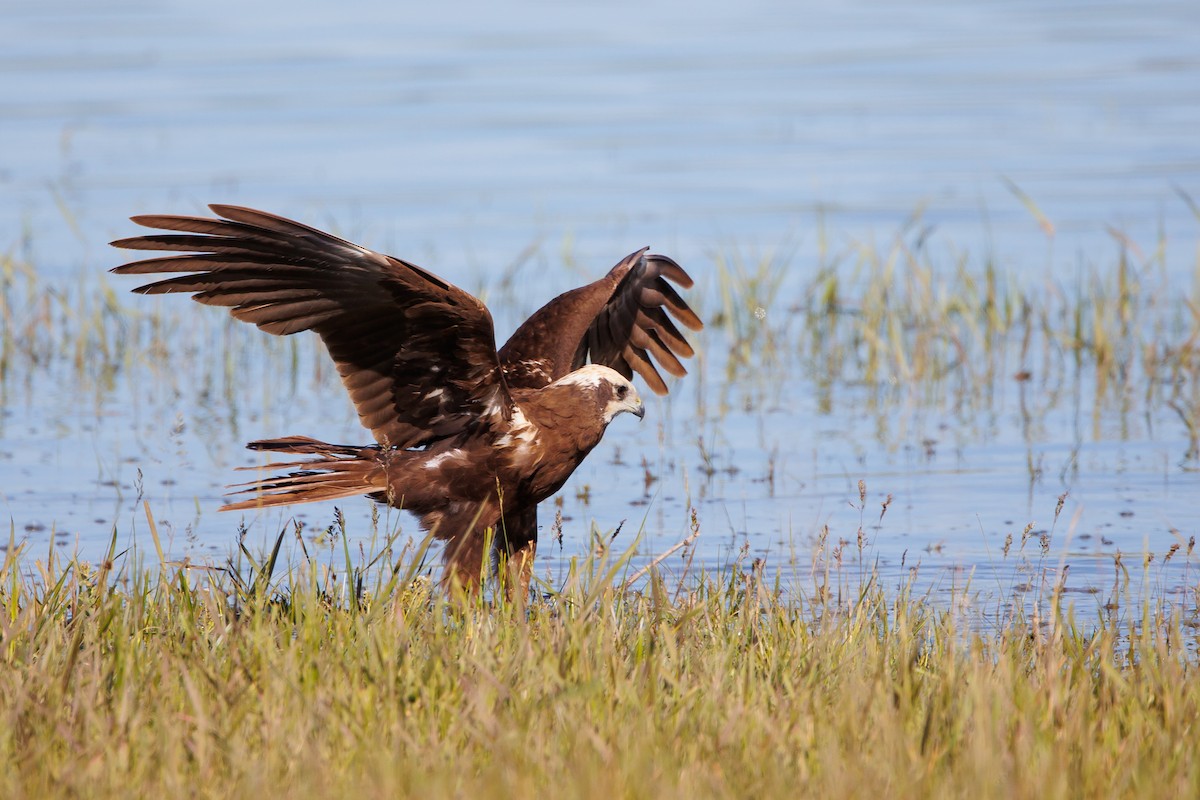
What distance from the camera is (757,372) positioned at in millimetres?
9852

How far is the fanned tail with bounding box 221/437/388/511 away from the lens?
5945 mm

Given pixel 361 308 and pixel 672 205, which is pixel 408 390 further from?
pixel 672 205

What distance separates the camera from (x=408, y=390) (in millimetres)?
6105

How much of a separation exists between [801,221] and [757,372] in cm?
358

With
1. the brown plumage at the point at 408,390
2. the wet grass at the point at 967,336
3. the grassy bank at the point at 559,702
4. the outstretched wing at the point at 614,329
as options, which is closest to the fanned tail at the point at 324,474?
the brown plumage at the point at 408,390

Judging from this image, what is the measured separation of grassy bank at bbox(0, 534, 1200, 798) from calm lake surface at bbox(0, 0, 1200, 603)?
2.94 ft

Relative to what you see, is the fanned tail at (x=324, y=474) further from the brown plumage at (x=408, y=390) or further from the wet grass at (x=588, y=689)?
the wet grass at (x=588, y=689)

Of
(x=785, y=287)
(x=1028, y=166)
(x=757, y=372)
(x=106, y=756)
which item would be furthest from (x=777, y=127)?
(x=106, y=756)

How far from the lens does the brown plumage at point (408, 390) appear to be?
219 inches

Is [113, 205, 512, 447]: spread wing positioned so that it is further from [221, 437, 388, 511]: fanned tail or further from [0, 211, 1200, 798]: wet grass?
[0, 211, 1200, 798]: wet grass

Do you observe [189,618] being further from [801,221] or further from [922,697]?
[801,221]

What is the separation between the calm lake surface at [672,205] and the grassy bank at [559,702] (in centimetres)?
89

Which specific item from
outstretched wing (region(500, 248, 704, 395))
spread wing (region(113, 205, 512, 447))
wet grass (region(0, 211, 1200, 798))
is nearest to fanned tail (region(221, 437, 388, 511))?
spread wing (region(113, 205, 512, 447))

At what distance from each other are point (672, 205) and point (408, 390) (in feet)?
25.5
